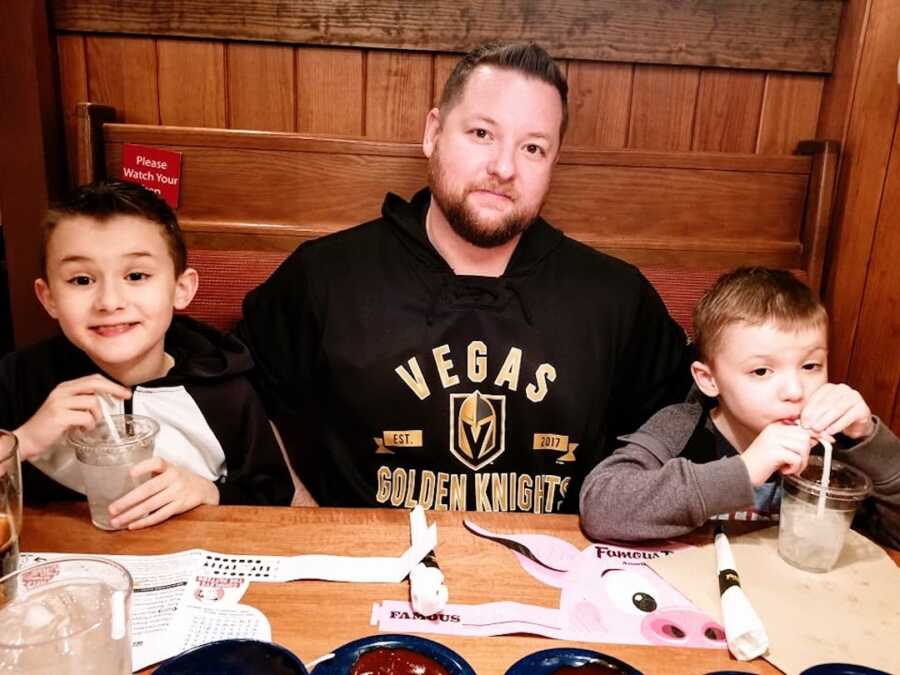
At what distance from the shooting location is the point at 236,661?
0.73 meters

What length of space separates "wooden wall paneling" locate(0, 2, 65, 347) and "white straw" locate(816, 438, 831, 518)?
6.26 ft

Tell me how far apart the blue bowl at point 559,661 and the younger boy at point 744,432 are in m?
0.36

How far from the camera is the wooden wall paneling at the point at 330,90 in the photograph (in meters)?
1.99

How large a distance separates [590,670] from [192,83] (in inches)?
72.2

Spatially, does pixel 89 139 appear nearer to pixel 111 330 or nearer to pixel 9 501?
pixel 111 330

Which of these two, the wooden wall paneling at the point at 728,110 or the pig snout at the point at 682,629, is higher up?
the wooden wall paneling at the point at 728,110

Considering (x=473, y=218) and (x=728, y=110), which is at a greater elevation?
(x=728, y=110)

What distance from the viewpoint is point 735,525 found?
47.8 inches

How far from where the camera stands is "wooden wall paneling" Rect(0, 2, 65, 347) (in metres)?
1.83

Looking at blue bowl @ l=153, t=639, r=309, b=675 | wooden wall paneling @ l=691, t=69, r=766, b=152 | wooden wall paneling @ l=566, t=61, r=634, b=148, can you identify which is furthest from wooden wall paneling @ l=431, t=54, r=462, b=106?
blue bowl @ l=153, t=639, r=309, b=675

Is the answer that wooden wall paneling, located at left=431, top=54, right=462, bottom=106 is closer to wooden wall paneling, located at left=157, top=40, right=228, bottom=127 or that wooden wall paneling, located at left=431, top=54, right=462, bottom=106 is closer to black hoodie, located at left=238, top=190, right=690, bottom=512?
black hoodie, located at left=238, top=190, right=690, bottom=512

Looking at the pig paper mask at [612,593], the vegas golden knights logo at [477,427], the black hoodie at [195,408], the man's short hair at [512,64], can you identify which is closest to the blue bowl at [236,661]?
the pig paper mask at [612,593]

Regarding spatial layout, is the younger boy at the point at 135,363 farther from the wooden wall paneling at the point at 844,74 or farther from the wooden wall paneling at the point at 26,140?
the wooden wall paneling at the point at 844,74

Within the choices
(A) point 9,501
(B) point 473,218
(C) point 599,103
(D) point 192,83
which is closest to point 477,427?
(B) point 473,218
